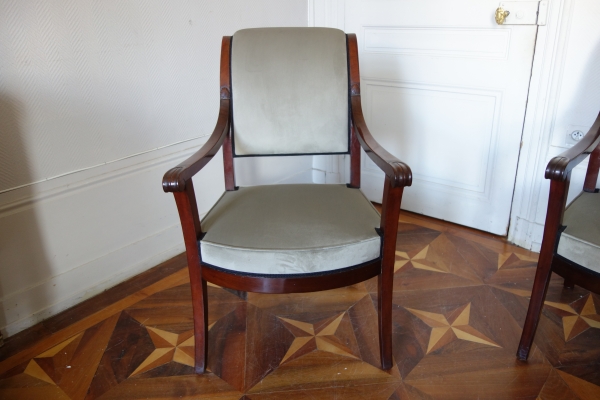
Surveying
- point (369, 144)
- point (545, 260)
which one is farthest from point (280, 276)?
point (545, 260)

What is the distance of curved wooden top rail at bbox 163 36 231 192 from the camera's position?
120 centimetres

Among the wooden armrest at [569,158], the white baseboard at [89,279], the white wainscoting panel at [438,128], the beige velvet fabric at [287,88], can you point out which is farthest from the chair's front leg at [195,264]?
the white wainscoting panel at [438,128]

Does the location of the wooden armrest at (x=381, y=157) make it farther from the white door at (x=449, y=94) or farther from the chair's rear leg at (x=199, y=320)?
the white door at (x=449, y=94)

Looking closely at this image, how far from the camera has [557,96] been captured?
6.16ft

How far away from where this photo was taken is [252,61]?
155 centimetres

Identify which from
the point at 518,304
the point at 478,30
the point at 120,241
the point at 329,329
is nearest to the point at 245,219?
the point at 329,329

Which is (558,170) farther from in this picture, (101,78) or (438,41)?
(101,78)

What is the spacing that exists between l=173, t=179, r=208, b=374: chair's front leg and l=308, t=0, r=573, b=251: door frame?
139 cm

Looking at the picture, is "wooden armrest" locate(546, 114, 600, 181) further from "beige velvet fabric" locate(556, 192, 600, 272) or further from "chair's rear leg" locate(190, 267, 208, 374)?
"chair's rear leg" locate(190, 267, 208, 374)

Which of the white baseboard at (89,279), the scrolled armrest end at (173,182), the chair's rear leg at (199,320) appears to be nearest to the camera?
the scrolled armrest end at (173,182)

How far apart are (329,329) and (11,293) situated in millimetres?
1035

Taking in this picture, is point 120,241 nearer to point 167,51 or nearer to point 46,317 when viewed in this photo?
point 46,317

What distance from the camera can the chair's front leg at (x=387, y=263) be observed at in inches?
49.5

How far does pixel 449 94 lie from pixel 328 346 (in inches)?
48.3
